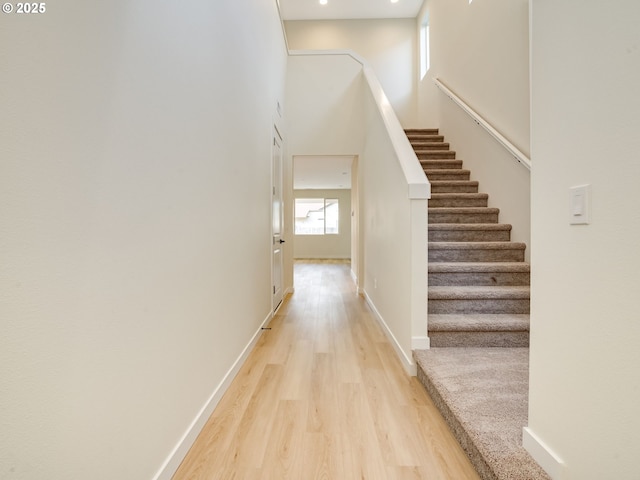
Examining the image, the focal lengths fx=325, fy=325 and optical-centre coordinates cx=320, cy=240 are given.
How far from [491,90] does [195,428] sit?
13.6ft

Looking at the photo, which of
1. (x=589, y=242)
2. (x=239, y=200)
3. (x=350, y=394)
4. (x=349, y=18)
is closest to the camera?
(x=589, y=242)

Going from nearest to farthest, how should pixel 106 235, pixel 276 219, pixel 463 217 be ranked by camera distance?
pixel 106 235
pixel 463 217
pixel 276 219

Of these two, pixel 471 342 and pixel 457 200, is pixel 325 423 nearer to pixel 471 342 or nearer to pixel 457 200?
pixel 471 342

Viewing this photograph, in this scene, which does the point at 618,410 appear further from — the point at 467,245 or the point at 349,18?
the point at 349,18

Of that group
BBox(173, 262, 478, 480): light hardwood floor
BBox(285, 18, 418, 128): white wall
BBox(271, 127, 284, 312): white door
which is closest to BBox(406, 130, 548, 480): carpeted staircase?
BBox(173, 262, 478, 480): light hardwood floor

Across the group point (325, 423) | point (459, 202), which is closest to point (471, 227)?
point (459, 202)

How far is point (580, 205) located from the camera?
1006 mm

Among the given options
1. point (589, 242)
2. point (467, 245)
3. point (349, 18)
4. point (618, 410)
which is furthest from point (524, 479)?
point (349, 18)

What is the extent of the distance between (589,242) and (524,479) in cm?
86

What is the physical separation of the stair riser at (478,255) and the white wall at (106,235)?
2.06 metres

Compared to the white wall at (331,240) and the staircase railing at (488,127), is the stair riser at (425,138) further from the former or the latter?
the white wall at (331,240)

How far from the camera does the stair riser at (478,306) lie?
2.51 meters

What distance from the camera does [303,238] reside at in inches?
457

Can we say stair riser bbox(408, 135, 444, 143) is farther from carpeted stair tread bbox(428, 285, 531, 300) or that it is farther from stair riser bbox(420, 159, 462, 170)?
carpeted stair tread bbox(428, 285, 531, 300)
